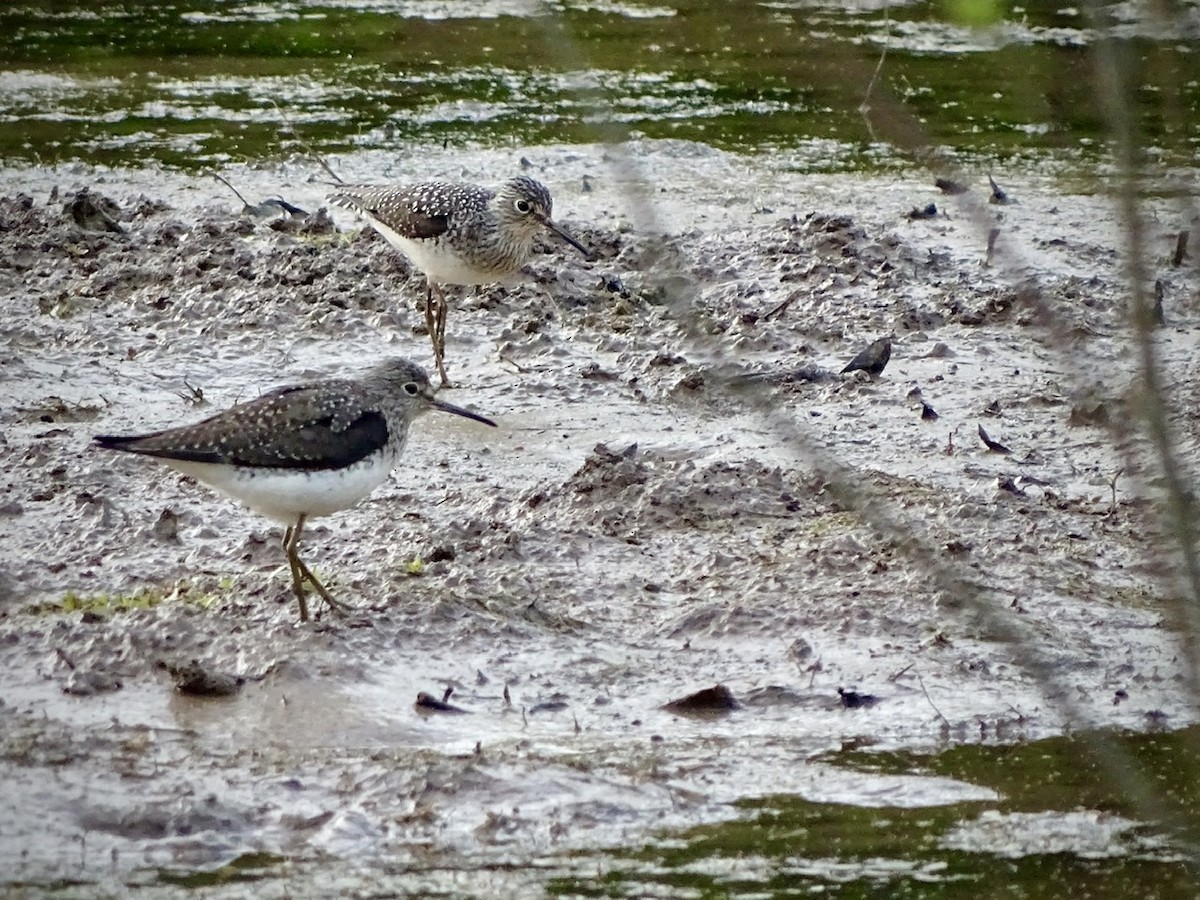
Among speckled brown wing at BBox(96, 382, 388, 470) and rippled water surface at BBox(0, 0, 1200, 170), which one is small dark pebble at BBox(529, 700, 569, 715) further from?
rippled water surface at BBox(0, 0, 1200, 170)

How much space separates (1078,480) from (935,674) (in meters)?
2.14

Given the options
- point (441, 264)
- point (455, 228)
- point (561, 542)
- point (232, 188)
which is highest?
point (232, 188)

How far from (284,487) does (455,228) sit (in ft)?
11.4

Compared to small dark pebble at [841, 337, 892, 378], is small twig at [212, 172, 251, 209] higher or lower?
higher

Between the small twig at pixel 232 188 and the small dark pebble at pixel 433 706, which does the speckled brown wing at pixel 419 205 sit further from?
the small dark pebble at pixel 433 706

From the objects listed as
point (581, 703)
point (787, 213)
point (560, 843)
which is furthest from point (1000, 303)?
point (560, 843)

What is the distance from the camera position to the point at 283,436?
712 centimetres

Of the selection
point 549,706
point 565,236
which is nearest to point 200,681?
point 549,706

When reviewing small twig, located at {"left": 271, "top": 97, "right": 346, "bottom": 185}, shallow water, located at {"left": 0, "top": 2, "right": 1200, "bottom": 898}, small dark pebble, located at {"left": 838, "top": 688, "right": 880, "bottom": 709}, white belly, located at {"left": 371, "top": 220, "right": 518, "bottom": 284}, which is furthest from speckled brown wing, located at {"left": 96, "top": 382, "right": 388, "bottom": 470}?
small twig, located at {"left": 271, "top": 97, "right": 346, "bottom": 185}

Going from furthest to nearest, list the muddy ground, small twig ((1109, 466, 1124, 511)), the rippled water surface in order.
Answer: the rippled water surface, small twig ((1109, 466, 1124, 511)), the muddy ground

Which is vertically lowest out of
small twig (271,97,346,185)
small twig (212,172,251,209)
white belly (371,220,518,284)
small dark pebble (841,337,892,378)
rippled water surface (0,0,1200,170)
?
small dark pebble (841,337,892,378)

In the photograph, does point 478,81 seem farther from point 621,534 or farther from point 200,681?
point 200,681

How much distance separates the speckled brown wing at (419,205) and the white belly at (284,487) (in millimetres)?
3376

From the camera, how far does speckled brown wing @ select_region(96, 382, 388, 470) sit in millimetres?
6953
